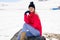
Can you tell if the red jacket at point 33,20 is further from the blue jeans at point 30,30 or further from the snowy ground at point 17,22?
the snowy ground at point 17,22

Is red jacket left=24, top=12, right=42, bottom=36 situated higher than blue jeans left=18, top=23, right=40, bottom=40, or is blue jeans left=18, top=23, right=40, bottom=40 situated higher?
red jacket left=24, top=12, right=42, bottom=36

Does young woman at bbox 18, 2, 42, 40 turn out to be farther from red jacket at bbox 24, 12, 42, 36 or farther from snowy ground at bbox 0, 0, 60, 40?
snowy ground at bbox 0, 0, 60, 40

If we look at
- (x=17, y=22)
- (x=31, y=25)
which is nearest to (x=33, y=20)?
(x=31, y=25)

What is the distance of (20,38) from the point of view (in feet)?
12.2

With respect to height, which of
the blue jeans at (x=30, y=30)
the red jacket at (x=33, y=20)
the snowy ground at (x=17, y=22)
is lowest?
the snowy ground at (x=17, y=22)

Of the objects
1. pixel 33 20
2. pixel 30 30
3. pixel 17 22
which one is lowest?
pixel 17 22

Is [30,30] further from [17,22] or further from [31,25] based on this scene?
[17,22]

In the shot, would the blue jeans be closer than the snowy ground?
Yes

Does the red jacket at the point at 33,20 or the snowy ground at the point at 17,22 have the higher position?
the red jacket at the point at 33,20

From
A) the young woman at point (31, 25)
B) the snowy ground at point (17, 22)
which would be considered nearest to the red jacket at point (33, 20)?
the young woman at point (31, 25)

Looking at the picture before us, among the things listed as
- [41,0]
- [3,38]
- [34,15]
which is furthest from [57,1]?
[34,15]

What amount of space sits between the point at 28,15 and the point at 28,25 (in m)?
0.18

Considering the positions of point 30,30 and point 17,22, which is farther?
point 17,22

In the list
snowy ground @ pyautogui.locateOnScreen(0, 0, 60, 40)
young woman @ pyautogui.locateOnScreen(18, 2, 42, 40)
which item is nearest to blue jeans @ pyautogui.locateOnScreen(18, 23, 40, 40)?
young woman @ pyautogui.locateOnScreen(18, 2, 42, 40)
